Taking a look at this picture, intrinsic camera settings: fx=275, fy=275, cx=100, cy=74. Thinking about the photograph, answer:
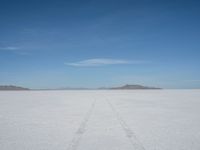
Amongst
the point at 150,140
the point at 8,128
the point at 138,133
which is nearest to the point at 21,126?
the point at 8,128

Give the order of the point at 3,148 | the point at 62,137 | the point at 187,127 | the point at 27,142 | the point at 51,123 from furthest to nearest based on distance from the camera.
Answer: the point at 51,123 < the point at 187,127 < the point at 62,137 < the point at 27,142 < the point at 3,148

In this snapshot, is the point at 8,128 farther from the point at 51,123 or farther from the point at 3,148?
the point at 3,148

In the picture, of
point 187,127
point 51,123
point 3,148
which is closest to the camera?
point 3,148

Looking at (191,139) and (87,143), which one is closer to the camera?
(87,143)

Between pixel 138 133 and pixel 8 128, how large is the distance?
13.1ft

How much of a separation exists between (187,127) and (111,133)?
2578 mm

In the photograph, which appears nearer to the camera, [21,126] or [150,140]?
[150,140]

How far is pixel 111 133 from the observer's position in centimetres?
744

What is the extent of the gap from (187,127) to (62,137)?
3929 mm

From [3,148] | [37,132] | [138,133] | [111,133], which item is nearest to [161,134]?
[138,133]

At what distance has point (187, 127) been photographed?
332 inches

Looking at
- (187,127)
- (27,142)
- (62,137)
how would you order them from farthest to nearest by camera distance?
(187,127), (62,137), (27,142)

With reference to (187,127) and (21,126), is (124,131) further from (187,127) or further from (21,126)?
(21,126)

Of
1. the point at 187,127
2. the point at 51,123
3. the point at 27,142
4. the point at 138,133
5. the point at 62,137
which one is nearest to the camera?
the point at 27,142
